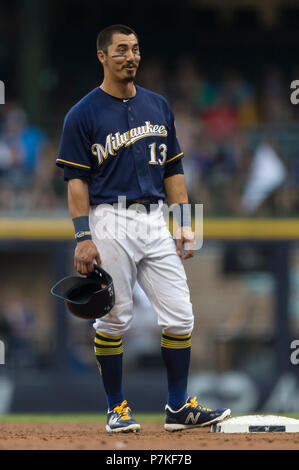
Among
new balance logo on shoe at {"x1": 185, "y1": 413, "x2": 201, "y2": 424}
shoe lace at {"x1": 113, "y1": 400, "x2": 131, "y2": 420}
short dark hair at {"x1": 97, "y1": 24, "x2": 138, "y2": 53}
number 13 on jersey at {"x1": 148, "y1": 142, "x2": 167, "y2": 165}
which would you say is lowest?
new balance logo on shoe at {"x1": 185, "y1": 413, "x2": 201, "y2": 424}

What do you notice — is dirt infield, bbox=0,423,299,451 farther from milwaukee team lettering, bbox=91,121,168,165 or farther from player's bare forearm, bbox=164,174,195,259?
milwaukee team lettering, bbox=91,121,168,165

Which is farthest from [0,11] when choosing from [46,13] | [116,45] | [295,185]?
[116,45]

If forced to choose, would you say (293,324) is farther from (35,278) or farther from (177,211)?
(177,211)

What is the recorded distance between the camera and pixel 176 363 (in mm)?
5719

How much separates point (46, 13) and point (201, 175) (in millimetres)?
4786

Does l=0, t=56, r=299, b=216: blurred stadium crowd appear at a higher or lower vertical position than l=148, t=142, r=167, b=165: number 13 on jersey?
higher

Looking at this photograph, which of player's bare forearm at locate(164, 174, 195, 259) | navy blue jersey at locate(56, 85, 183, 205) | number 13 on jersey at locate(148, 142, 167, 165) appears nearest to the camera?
navy blue jersey at locate(56, 85, 183, 205)

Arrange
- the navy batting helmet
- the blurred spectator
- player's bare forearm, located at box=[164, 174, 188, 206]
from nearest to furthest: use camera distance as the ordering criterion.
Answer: the navy batting helmet → player's bare forearm, located at box=[164, 174, 188, 206] → the blurred spectator

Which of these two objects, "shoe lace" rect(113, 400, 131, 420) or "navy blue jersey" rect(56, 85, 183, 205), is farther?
"shoe lace" rect(113, 400, 131, 420)

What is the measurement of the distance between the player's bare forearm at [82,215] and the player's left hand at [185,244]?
19.6 inches

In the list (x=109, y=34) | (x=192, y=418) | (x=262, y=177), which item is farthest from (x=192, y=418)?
(x=262, y=177)

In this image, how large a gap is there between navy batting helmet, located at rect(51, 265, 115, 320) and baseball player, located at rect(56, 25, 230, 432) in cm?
9

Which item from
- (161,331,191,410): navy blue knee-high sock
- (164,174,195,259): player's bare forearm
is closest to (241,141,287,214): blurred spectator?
(164,174,195,259): player's bare forearm

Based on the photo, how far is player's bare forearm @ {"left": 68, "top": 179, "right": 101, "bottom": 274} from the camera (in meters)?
5.48
